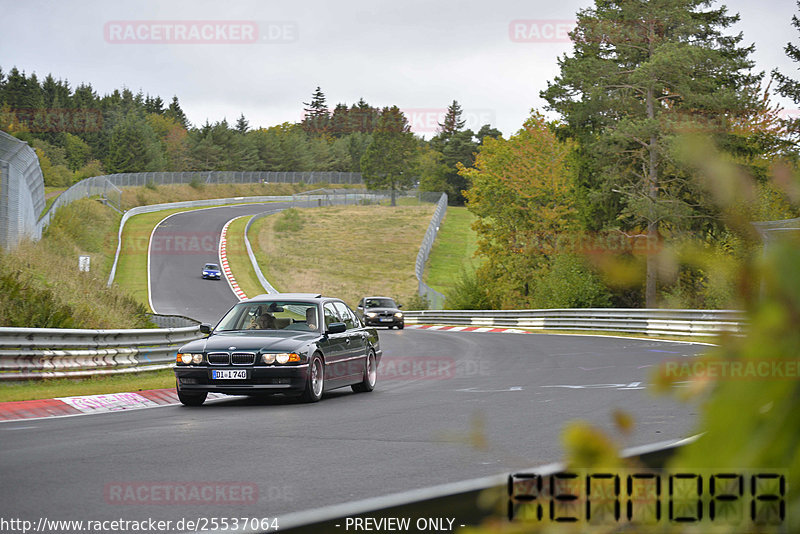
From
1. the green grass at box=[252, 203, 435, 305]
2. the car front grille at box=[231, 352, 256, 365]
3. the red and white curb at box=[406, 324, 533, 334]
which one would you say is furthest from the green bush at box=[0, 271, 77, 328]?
the green grass at box=[252, 203, 435, 305]

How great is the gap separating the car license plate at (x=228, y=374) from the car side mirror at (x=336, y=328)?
5.48ft

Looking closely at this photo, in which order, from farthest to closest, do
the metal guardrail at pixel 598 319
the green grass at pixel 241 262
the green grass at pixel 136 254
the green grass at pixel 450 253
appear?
the green grass at pixel 450 253
the green grass at pixel 241 262
the green grass at pixel 136 254
the metal guardrail at pixel 598 319

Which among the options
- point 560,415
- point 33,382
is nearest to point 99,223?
point 33,382

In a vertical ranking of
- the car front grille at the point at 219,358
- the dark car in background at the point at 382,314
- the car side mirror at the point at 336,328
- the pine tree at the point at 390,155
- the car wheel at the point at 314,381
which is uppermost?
the pine tree at the point at 390,155

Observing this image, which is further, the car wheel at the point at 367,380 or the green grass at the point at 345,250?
the green grass at the point at 345,250

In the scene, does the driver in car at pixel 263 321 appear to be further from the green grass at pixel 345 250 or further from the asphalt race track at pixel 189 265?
the green grass at pixel 345 250

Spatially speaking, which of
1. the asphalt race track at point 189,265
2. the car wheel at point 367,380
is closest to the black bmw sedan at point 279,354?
the car wheel at point 367,380

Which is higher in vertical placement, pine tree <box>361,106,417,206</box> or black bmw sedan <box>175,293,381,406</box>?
pine tree <box>361,106,417,206</box>

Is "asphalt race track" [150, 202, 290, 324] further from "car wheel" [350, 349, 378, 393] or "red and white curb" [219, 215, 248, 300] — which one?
"car wheel" [350, 349, 378, 393]

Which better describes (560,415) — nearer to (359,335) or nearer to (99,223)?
(359,335)

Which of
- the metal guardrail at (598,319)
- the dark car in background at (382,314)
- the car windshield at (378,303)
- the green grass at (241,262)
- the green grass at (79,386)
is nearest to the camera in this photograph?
the green grass at (79,386)

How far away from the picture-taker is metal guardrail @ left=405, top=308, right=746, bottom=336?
31.4 meters

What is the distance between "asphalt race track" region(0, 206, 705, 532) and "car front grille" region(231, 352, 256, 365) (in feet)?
2.20

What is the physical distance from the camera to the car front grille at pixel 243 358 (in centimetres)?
1344
